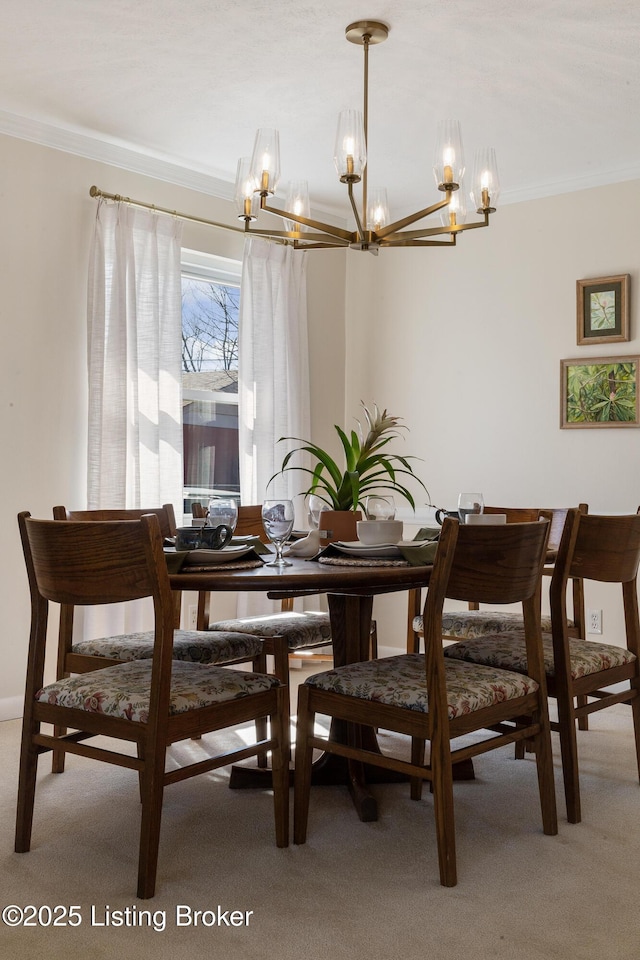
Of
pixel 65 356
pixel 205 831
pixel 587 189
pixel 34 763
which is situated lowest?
pixel 205 831

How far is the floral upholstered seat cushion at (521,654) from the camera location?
2549mm

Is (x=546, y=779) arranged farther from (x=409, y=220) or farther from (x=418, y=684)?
(x=409, y=220)

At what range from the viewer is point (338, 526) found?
2.79m

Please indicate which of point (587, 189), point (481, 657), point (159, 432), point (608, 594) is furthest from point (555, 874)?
point (587, 189)

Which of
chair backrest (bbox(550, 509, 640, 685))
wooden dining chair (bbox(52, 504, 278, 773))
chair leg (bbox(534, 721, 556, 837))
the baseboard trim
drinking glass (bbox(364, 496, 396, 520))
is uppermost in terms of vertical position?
drinking glass (bbox(364, 496, 396, 520))

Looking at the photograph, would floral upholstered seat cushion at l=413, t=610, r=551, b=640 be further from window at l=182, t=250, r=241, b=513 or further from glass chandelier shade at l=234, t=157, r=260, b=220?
window at l=182, t=250, r=241, b=513

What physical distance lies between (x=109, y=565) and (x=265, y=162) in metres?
1.36

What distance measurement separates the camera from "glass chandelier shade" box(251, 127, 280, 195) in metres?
2.67

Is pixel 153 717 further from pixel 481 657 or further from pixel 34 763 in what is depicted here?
pixel 481 657

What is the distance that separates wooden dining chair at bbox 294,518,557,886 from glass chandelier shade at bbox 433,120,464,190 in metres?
1.11

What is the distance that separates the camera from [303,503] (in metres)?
4.85

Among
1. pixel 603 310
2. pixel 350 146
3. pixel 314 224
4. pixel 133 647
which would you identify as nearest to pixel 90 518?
pixel 133 647

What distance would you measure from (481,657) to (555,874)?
24.8 inches

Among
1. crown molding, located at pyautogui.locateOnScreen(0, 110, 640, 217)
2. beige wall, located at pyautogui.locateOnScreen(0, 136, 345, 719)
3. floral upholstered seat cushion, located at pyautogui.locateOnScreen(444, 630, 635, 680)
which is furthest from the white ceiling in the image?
floral upholstered seat cushion, located at pyautogui.locateOnScreen(444, 630, 635, 680)
